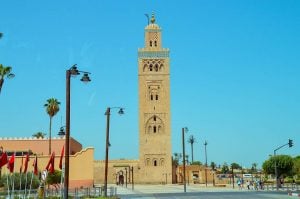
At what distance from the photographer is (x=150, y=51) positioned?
93188 mm

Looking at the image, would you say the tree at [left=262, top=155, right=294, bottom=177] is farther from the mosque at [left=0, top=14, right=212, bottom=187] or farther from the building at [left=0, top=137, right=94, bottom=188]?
the building at [left=0, top=137, right=94, bottom=188]

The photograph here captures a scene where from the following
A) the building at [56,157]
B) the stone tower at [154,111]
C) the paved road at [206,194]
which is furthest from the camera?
the stone tower at [154,111]

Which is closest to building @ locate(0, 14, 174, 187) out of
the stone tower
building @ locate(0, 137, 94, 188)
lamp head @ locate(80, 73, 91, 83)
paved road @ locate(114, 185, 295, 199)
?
the stone tower

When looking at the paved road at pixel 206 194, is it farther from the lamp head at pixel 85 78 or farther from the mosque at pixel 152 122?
the mosque at pixel 152 122

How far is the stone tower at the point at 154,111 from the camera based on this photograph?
88.1 meters

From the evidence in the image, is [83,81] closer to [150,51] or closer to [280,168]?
[280,168]

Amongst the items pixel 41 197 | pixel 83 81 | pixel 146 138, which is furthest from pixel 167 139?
pixel 83 81

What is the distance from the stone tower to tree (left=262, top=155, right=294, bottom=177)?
1649 centimetres

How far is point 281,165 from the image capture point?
265 ft

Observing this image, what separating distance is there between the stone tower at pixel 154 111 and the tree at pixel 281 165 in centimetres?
1649

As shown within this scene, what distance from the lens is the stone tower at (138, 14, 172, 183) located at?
88125mm

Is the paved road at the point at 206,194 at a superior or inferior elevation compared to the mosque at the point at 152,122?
inferior

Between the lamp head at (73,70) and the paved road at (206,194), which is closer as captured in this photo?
the lamp head at (73,70)

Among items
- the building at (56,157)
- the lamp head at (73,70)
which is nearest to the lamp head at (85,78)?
the lamp head at (73,70)
